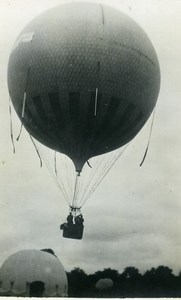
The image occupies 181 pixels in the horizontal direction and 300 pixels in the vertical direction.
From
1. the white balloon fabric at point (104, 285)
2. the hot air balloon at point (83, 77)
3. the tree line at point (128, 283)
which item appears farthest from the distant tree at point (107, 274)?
the hot air balloon at point (83, 77)

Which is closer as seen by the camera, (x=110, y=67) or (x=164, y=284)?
(x=110, y=67)

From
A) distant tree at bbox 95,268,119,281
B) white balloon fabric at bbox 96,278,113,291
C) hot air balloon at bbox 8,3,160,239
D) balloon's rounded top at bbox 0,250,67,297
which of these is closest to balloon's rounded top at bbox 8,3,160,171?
hot air balloon at bbox 8,3,160,239

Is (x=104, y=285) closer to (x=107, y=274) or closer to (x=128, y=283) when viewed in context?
(x=128, y=283)

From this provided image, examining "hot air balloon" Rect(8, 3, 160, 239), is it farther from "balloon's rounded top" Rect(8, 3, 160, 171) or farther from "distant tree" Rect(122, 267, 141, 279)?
"distant tree" Rect(122, 267, 141, 279)

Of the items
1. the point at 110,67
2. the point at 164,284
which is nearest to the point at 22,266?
the point at 164,284

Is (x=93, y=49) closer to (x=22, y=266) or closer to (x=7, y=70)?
(x=7, y=70)

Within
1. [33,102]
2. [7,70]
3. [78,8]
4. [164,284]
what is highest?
[78,8]
